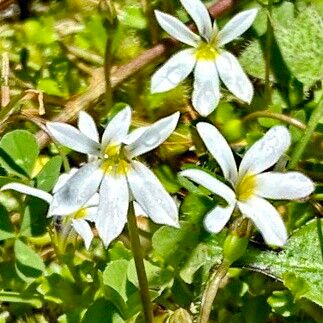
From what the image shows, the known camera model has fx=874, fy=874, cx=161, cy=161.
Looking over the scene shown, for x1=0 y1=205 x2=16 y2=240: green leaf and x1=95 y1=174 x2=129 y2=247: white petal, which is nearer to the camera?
x1=95 y1=174 x2=129 y2=247: white petal

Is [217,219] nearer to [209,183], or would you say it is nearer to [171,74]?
[209,183]

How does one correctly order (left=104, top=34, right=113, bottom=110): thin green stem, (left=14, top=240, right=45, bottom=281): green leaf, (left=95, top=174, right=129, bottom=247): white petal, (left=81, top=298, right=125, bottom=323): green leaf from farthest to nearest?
(left=104, top=34, right=113, bottom=110): thin green stem
(left=14, top=240, right=45, bottom=281): green leaf
(left=81, top=298, right=125, bottom=323): green leaf
(left=95, top=174, right=129, bottom=247): white petal

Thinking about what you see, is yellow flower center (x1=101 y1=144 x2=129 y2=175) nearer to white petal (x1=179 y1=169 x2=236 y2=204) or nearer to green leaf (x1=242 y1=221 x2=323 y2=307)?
white petal (x1=179 y1=169 x2=236 y2=204)

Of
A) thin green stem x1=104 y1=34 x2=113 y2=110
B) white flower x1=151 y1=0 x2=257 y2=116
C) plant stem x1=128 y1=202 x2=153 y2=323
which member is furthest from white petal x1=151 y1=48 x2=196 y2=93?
plant stem x1=128 y1=202 x2=153 y2=323

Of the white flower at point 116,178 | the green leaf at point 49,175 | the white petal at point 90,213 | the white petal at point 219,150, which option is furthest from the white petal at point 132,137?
the green leaf at point 49,175

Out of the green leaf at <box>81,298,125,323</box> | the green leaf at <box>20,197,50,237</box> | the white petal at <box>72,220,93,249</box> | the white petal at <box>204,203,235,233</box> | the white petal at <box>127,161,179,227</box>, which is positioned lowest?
the green leaf at <box>81,298,125,323</box>

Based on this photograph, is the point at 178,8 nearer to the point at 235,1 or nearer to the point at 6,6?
the point at 235,1

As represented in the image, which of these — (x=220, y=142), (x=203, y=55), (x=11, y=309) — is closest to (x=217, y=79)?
(x=203, y=55)

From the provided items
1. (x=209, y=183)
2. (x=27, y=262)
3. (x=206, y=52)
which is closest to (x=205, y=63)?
(x=206, y=52)
